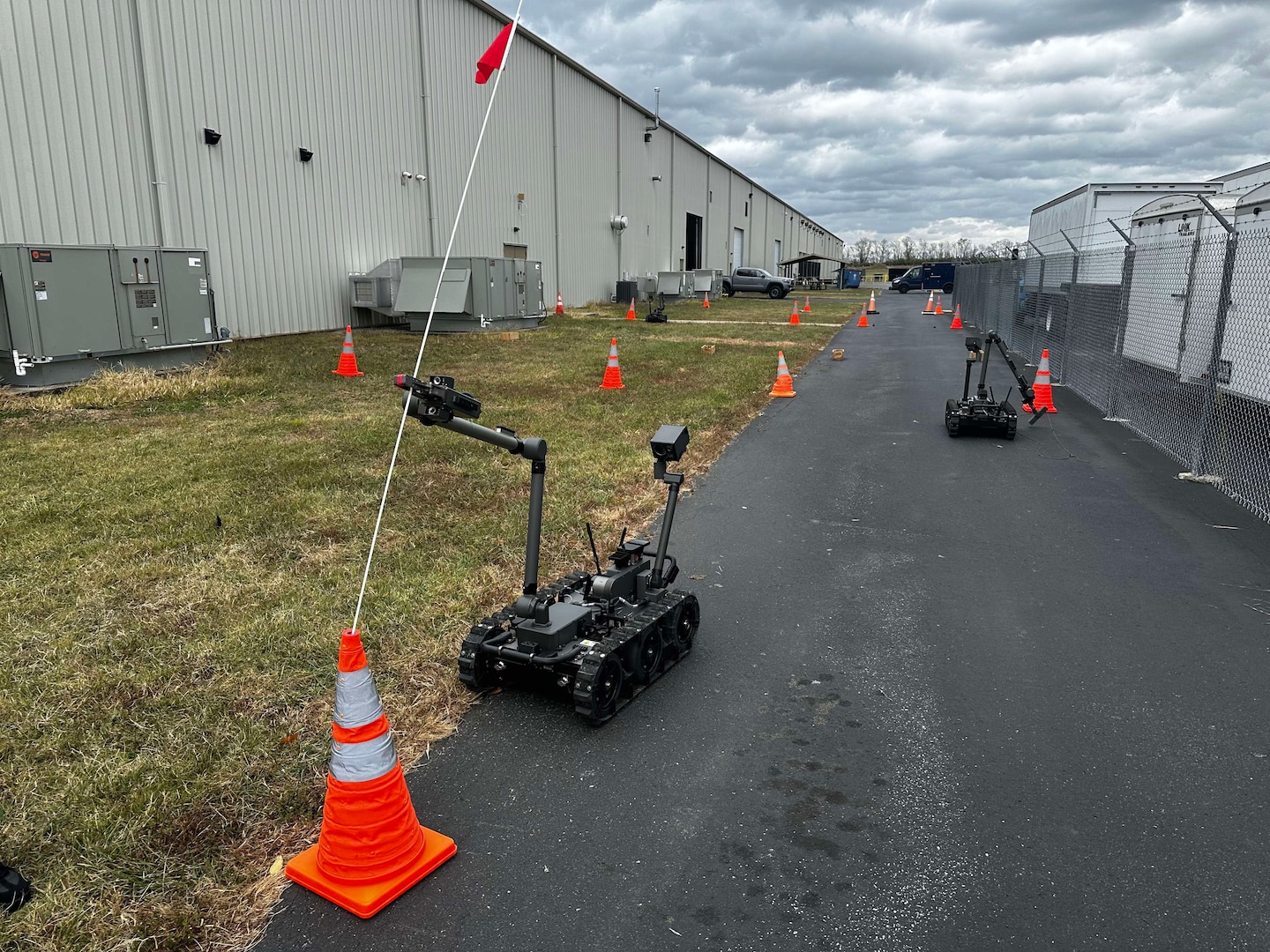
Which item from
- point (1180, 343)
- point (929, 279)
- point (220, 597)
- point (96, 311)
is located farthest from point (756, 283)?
point (220, 597)

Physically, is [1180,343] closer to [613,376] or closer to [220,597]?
[613,376]

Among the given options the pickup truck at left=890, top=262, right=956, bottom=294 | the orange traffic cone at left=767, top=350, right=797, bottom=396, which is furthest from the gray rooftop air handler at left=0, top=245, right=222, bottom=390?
the pickup truck at left=890, top=262, right=956, bottom=294

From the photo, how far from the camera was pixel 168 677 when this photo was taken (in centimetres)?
398

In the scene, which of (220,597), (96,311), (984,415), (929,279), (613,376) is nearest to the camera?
(220,597)

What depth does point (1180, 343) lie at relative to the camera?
34.6 feet

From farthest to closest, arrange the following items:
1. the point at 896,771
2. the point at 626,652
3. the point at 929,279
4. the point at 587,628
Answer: the point at 929,279, the point at 587,628, the point at 626,652, the point at 896,771

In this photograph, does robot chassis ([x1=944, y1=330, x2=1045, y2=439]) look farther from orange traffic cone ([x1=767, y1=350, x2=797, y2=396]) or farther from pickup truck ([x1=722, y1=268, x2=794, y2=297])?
pickup truck ([x1=722, y1=268, x2=794, y2=297])

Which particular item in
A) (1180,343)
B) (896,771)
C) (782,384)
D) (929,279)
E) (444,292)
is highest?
(929,279)

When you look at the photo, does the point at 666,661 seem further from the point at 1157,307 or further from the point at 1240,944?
the point at 1157,307

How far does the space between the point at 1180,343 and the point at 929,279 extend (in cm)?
5380

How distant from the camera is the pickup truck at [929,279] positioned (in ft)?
197

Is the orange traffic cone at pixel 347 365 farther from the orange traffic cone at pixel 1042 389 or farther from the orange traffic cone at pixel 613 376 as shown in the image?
the orange traffic cone at pixel 1042 389

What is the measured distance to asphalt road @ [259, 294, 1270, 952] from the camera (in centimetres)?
264

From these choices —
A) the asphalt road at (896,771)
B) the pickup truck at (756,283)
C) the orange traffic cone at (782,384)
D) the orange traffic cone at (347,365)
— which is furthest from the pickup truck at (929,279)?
the asphalt road at (896,771)
